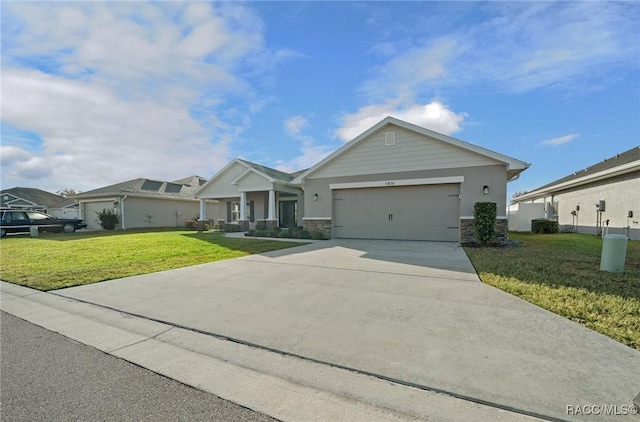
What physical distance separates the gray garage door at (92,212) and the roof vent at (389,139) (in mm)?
22655

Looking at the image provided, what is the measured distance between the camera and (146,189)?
79.6ft

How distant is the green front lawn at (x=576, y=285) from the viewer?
11.6 feet

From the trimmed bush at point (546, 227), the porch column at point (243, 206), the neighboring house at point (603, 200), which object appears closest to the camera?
the neighboring house at point (603, 200)

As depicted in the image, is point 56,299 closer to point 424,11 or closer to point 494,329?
point 494,329

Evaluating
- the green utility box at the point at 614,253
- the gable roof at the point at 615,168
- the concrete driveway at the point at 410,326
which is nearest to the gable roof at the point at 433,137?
the green utility box at the point at 614,253

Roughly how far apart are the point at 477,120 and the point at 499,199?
4.21 m

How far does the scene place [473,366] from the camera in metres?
2.65

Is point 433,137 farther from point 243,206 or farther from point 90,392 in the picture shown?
point 243,206

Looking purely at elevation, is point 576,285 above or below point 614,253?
below

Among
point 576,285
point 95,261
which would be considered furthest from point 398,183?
point 95,261

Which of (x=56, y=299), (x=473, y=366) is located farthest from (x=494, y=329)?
(x=56, y=299)

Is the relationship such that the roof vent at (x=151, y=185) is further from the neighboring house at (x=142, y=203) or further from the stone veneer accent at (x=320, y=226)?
the stone veneer accent at (x=320, y=226)

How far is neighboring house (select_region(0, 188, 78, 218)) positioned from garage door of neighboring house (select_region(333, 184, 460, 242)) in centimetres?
3342

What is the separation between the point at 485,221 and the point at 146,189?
25.3m
